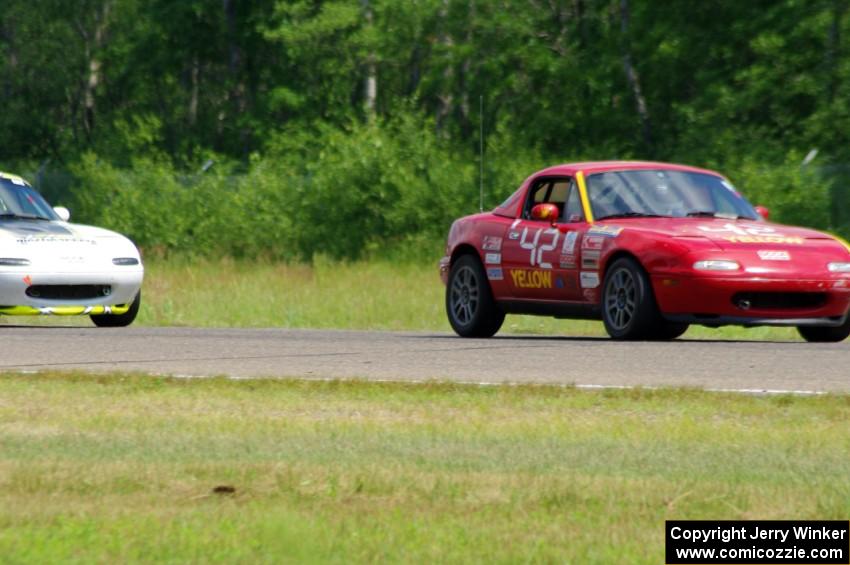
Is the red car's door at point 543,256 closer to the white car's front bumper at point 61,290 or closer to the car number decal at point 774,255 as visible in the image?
the car number decal at point 774,255

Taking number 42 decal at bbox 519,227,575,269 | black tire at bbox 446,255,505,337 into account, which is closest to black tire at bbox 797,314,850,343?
number 42 decal at bbox 519,227,575,269

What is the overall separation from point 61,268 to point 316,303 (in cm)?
544

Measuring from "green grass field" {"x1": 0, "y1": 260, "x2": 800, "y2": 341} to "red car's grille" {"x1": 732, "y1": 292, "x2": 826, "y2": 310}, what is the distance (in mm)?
2879

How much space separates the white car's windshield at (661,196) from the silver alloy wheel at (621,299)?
0.82 m

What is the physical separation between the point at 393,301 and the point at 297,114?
34.3m

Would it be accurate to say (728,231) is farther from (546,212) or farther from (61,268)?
(61,268)

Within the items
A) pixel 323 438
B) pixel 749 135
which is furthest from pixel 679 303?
pixel 749 135

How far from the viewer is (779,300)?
13609 mm

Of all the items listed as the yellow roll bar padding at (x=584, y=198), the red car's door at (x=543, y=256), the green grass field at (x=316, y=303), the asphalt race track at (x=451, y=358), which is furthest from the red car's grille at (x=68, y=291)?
the yellow roll bar padding at (x=584, y=198)

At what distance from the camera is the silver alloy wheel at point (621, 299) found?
45.2 feet

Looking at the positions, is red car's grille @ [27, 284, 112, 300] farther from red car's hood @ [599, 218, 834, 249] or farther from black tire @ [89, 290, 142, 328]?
red car's hood @ [599, 218, 834, 249]

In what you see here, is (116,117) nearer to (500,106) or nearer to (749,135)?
(500,106)

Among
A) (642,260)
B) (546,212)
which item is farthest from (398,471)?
(546,212)

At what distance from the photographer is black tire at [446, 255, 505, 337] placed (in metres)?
15.6
